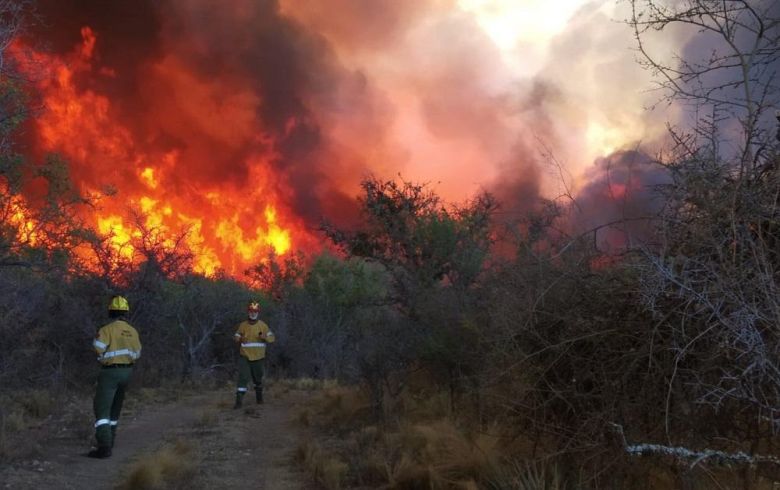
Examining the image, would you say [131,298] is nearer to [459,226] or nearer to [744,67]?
[459,226]

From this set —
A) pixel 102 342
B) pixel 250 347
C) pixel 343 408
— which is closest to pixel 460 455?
pixel 102 342

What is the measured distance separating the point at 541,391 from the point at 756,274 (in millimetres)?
2007

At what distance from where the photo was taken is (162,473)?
7.02 meters

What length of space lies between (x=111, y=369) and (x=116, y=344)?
345 mm

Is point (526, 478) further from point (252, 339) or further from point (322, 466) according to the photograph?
point (252, 339)

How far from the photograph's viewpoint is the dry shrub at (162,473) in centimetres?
661

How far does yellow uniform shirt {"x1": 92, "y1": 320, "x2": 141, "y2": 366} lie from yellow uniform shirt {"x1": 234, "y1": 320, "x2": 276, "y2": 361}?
4990 millimetres

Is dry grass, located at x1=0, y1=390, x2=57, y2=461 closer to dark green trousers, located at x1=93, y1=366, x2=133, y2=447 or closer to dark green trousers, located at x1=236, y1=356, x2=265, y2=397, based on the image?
dark green trousers, located at x1=93, y1=366, x2=133, y2=447

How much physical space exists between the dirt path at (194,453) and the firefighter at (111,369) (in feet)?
1.18

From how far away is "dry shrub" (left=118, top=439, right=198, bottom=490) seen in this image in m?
6.61

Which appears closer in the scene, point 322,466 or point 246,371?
point 322,466

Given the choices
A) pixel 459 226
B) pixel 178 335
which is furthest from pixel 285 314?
pixel 459 226

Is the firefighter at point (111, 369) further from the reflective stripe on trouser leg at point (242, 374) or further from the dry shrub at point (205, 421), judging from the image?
the reflective stripe on trouser leg at point (242, 374)

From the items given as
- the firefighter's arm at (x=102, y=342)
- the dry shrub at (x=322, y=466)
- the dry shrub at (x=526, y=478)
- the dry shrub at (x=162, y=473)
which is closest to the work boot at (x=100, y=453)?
the dry shrub at (x=162, y=473)
